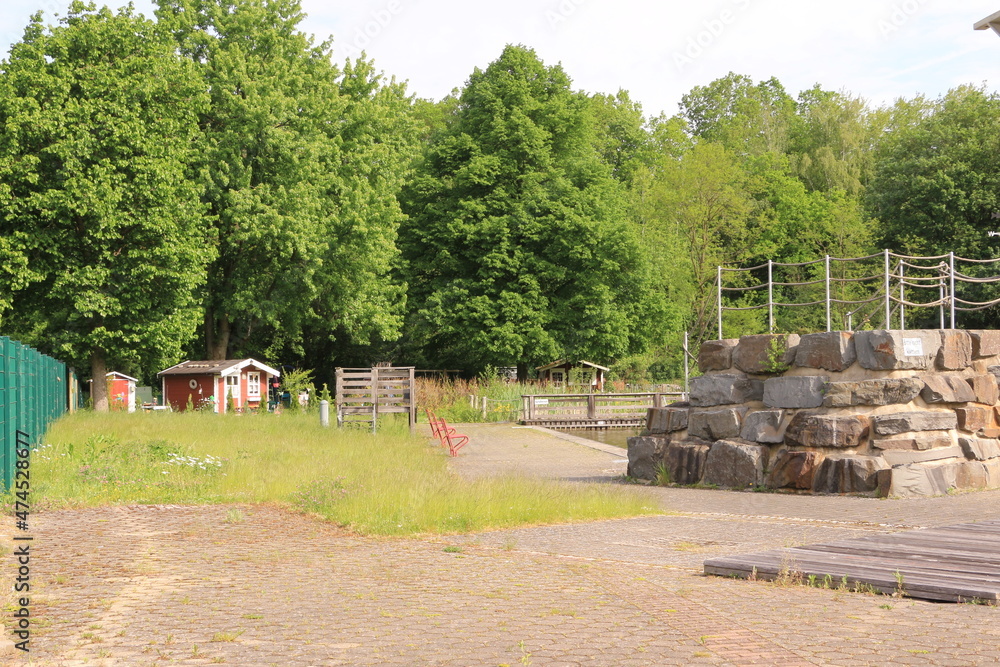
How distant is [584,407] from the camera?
130 ft

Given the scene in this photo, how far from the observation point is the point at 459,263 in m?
48.0

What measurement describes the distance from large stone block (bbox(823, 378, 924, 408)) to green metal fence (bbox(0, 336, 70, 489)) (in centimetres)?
1110

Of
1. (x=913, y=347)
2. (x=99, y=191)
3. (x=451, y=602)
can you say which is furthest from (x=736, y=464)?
(x=99, y=191)

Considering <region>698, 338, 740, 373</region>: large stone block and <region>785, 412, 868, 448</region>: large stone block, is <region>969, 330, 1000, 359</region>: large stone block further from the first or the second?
<region>698, 338, 740, 373</region>: large stone block

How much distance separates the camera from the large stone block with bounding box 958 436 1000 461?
15164 mm

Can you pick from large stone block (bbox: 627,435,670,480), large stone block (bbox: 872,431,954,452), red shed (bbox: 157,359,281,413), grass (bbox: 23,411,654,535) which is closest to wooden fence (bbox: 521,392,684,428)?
red shed (bbox: 157,359,281,413)

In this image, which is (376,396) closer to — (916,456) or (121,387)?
(916,456)

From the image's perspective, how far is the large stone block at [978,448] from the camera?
15164 mm

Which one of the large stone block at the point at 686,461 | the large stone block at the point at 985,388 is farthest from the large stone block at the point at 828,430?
the large stone block at the point at 985,388

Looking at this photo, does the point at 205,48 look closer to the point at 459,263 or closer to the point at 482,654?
the point at 459,263

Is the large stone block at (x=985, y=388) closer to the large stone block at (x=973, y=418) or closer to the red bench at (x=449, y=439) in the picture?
the large stone block at (x=973, y=418)

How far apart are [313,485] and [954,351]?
9.65 m

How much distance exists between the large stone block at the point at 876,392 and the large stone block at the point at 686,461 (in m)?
2.29

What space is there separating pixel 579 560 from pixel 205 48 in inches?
1487
